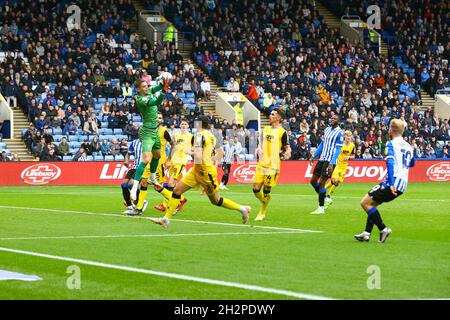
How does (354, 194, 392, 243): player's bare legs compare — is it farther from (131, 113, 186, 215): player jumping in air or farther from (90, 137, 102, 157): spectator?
(90, 137, 102, 157): spectator

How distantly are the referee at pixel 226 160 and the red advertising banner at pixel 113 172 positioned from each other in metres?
1.27

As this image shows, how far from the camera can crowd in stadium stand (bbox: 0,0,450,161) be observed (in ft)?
144

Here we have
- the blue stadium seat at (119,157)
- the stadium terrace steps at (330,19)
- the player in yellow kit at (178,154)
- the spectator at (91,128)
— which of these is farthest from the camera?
the stadium terrace steps at (330,19)

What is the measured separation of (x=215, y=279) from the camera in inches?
474

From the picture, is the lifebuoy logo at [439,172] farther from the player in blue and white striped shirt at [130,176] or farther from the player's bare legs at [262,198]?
the player's bare legs at [262,198]

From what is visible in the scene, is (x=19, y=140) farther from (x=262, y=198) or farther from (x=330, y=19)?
(x=330, y=19)

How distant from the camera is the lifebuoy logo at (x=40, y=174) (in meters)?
40.2

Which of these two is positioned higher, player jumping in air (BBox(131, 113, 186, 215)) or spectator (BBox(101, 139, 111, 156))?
player jumping in air (BBox(131, 113, 186, 215))

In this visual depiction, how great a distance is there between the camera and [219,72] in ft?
171

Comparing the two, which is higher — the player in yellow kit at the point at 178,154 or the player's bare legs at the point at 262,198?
the player's bare legs at the point at 262,198

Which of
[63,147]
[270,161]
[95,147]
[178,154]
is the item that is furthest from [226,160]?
[270,161]

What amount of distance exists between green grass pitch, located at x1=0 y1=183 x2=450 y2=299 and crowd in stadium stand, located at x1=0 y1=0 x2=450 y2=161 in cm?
1803

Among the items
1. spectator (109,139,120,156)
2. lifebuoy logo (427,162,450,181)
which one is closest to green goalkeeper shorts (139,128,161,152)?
spectator (109,139,120,156)

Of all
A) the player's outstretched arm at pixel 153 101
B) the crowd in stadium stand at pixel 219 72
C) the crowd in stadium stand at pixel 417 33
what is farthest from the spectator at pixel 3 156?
the crowd in stadium stand at pixel 417 33
